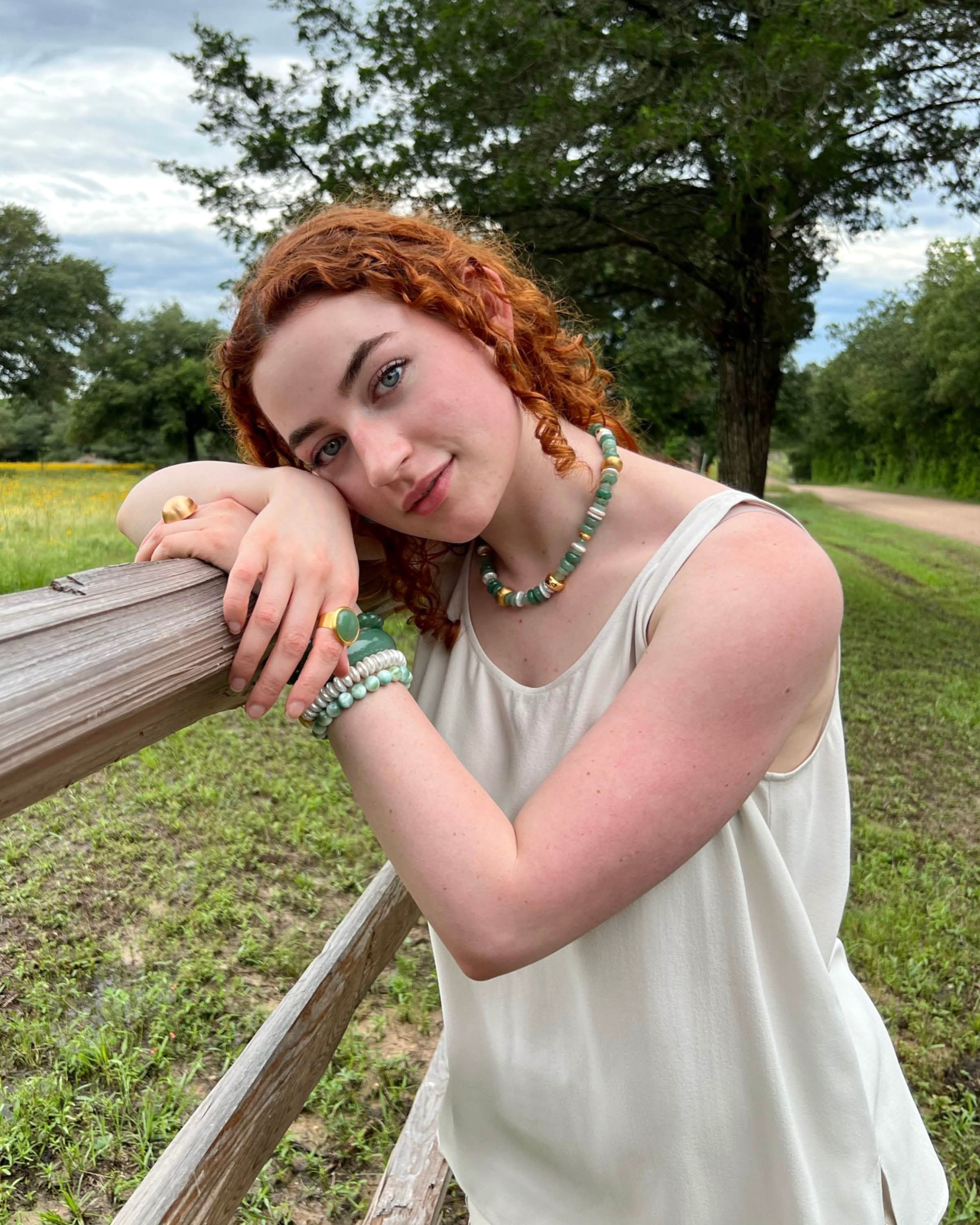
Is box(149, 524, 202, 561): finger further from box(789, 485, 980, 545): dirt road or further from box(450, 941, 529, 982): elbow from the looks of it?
box(789, 485, 980, 545): dirt road

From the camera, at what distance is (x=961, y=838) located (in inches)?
188

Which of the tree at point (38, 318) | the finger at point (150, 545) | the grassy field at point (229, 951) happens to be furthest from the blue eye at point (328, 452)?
the tree at point (38, 318)

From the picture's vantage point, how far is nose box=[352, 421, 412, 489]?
1149mm

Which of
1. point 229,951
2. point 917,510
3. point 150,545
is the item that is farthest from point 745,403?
point 917,510

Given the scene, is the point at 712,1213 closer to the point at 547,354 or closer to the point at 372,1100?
the point at 547,354

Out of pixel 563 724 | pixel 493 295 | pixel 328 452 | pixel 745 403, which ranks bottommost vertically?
pixel 563 724

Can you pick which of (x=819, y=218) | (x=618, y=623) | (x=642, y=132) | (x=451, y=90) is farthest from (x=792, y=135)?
(x=618, y=623)

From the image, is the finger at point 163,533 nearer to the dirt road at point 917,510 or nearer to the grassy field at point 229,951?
the grassy field at point 229,951

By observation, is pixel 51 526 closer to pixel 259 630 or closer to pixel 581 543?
pixel 581 543

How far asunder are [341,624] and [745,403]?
884 cm

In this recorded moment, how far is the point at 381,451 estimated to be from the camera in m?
1.15

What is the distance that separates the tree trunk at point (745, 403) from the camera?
895cm

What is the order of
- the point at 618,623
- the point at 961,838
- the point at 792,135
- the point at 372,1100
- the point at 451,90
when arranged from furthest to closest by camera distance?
the point at 451,90, the point at 792,135, the point at 961,838, the point at 372,1100, the point at 618,623

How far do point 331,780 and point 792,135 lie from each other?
4.98 meters
